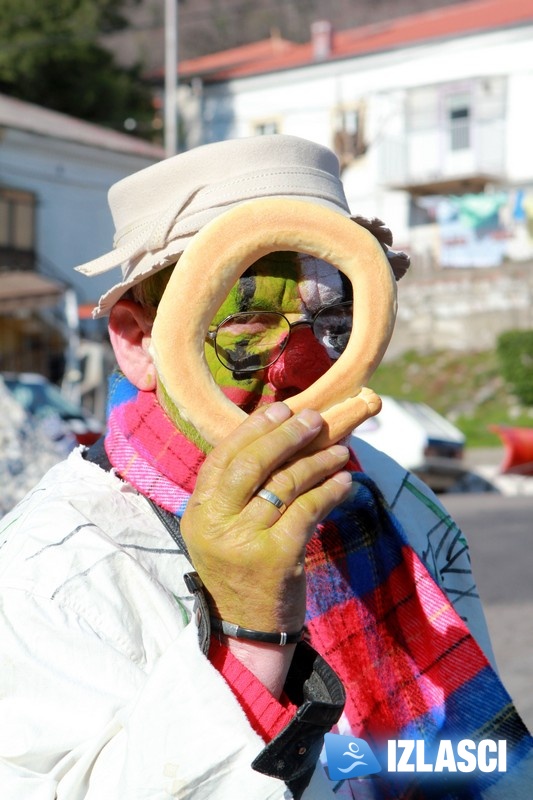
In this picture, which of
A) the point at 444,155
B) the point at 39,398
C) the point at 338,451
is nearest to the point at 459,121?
the point at 444,155

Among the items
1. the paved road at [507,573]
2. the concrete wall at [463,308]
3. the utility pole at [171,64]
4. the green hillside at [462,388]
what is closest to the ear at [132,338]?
the paved road at [507,573]

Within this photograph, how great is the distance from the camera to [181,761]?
1523 mm

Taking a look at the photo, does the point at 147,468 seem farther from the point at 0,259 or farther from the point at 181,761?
the point at 0,259

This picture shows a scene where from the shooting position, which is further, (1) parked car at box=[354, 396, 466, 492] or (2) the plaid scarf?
(1) parked car at box=[354, 396, 466, 492]

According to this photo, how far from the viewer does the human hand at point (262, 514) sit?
1539mm

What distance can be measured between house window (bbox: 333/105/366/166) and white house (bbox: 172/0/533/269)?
33 millimetres

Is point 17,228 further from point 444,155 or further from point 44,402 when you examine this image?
point 44,402

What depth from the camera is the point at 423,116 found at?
37125 millimetres

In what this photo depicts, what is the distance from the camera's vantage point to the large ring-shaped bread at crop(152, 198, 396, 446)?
1741 mm

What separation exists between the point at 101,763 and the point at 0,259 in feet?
92.7

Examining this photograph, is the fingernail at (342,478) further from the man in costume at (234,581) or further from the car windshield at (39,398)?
the car windshield at (39,398)
